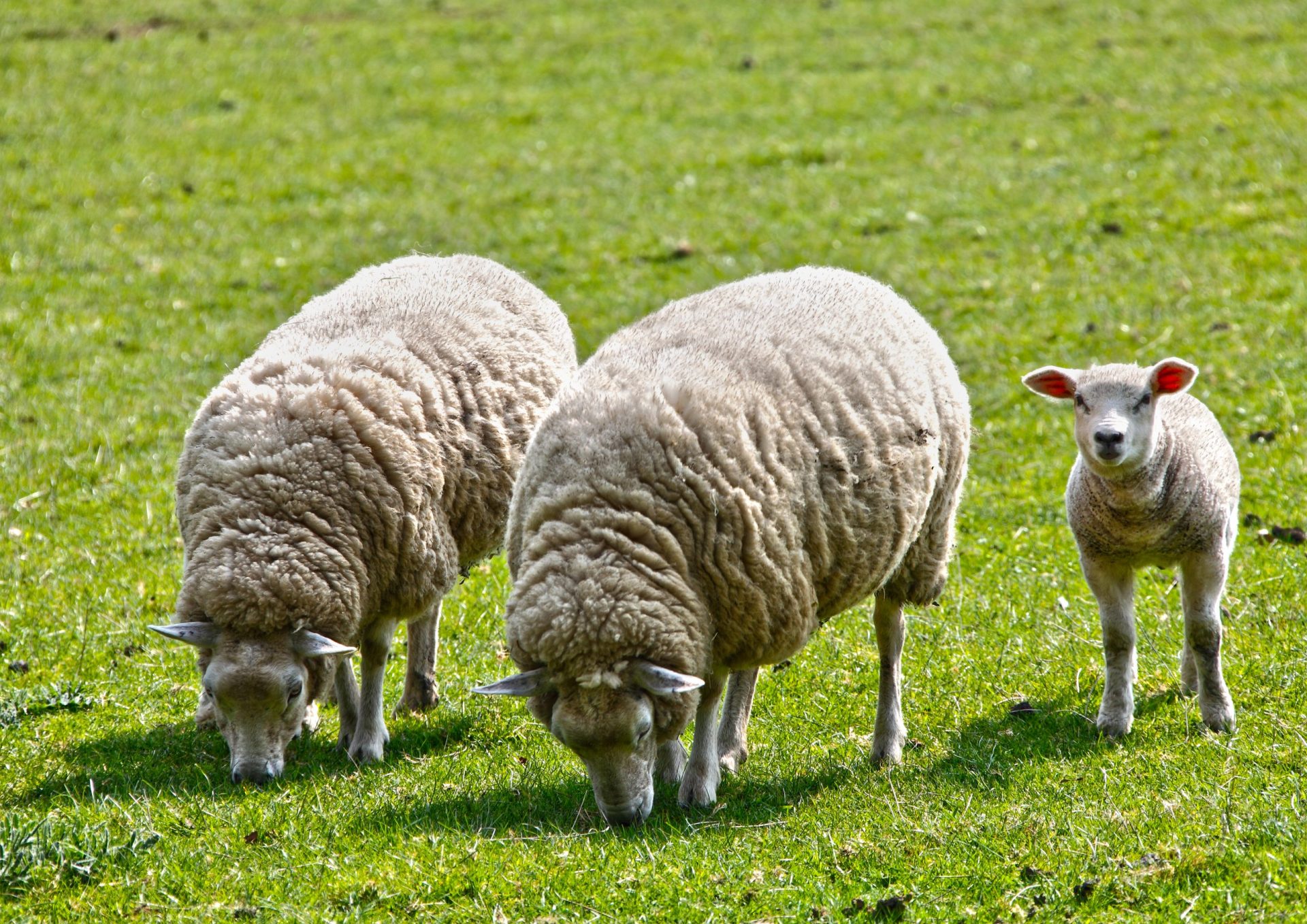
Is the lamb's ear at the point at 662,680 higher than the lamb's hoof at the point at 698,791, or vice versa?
the lamb's ear at the point at 662,680

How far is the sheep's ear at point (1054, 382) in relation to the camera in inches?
243

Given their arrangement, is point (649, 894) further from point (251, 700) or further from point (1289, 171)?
point (1289, 171)

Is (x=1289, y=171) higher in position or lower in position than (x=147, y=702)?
higher

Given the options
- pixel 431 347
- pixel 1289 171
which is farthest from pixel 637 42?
pixel 431 347

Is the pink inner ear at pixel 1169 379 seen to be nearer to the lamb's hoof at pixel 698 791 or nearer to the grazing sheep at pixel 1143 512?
the grazing sheep at pixel 1143 512

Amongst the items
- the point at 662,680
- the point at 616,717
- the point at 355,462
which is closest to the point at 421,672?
the point at 355,462

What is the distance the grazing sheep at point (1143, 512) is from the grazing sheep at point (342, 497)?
2.62m

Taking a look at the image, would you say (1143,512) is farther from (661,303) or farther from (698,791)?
(661,303)

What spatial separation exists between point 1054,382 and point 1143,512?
733 millimetres

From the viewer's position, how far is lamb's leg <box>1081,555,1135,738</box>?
605cm

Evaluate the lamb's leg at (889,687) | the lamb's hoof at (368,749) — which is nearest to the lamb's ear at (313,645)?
the lamb's hoof at (368,749)

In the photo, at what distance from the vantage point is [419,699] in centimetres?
703

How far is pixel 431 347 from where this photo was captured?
679 cm

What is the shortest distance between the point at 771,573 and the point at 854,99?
1381cm
